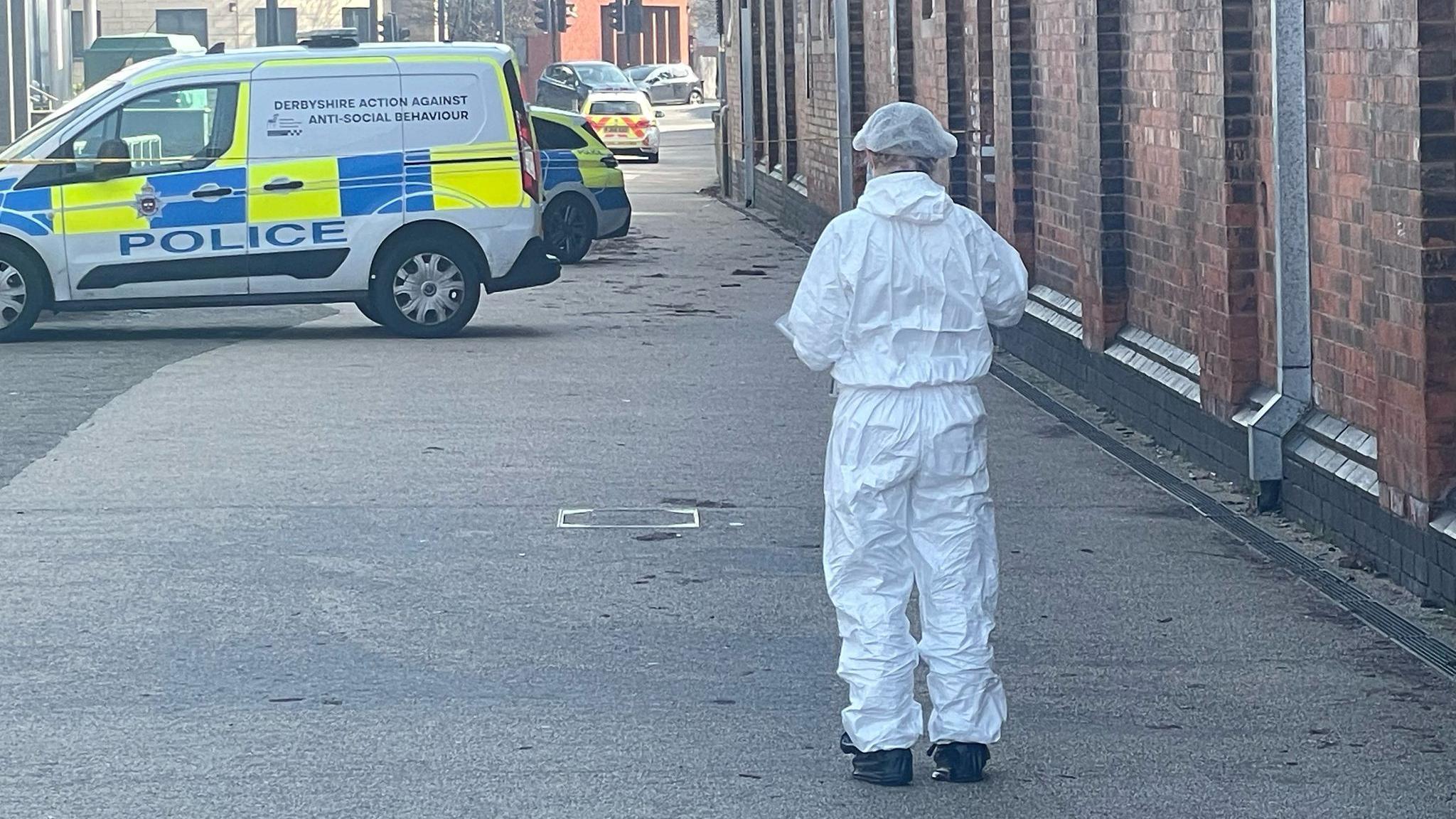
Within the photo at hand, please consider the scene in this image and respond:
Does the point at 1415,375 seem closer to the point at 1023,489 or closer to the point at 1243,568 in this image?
the point at 1243,568

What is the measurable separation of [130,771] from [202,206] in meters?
10.6

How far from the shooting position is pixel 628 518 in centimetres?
954

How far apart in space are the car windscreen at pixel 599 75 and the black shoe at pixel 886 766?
53.0 metres

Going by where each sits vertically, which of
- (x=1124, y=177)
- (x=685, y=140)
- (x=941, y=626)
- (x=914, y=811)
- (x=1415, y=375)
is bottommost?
(x=914, y=811)

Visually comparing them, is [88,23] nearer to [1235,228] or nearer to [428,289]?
[428,289]

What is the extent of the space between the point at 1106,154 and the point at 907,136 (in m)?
7.26

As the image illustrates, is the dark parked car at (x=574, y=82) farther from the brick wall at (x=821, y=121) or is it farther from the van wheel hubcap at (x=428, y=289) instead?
the van wheel hubcap at (x=428, y=289)

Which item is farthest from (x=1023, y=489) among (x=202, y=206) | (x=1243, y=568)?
(x=202, y=206)

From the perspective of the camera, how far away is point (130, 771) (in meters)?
5.91

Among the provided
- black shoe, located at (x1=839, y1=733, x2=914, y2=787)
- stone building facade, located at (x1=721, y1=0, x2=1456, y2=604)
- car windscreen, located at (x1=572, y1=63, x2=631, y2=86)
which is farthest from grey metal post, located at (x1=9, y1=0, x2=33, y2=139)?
car windscreen, located at (x1=572, y1=63, x2=631, y2=86)

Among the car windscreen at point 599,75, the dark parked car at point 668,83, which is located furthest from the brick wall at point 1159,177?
the dark parked car at point 668,83

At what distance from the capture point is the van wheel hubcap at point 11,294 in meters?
16.0

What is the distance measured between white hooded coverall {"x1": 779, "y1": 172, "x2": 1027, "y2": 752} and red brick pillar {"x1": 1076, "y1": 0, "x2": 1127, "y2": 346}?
714 cm

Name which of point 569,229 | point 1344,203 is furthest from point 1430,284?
point 569,229
